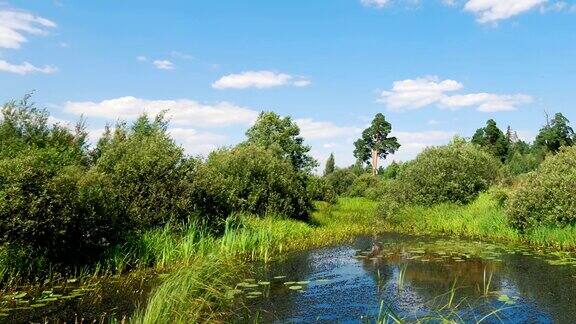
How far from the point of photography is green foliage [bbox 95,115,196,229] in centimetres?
1780

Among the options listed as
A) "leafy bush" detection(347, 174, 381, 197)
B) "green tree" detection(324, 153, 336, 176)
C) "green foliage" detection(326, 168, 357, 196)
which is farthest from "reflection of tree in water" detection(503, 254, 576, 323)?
"green tree" detection(324, 153, 336, 176)

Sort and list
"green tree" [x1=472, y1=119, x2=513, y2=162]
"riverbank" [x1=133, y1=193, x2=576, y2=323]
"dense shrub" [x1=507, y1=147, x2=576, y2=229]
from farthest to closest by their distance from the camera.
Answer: "green tree" [x1=472, y1=119, x2=513, y2=162], "dense shrub" [x1=507, y1=147, x2=576, y2=229], "riverbank" [x1=133, y1=193, x2=576, y2=323]

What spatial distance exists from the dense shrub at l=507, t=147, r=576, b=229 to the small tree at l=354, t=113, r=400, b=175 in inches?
2534

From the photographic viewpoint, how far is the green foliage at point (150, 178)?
1780cm

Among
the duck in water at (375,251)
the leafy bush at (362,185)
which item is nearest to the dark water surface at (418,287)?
the duck in water at (375,251)

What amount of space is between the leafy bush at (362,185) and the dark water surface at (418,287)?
44.2m

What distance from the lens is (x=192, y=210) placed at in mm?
19328

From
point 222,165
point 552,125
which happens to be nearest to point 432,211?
point 222,165

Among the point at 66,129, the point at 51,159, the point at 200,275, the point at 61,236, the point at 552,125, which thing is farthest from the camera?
the point at 552,125

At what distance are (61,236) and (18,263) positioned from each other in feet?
4.10

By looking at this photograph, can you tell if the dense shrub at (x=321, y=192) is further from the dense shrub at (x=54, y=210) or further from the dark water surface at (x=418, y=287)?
the dense shrub at (x=54, y=210)

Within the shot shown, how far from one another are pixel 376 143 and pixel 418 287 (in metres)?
77.8

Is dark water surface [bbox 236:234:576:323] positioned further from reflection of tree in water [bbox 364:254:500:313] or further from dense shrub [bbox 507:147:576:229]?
dense shrub [bbox 507:147:576:229]

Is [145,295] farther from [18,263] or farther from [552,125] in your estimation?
[552,125]
